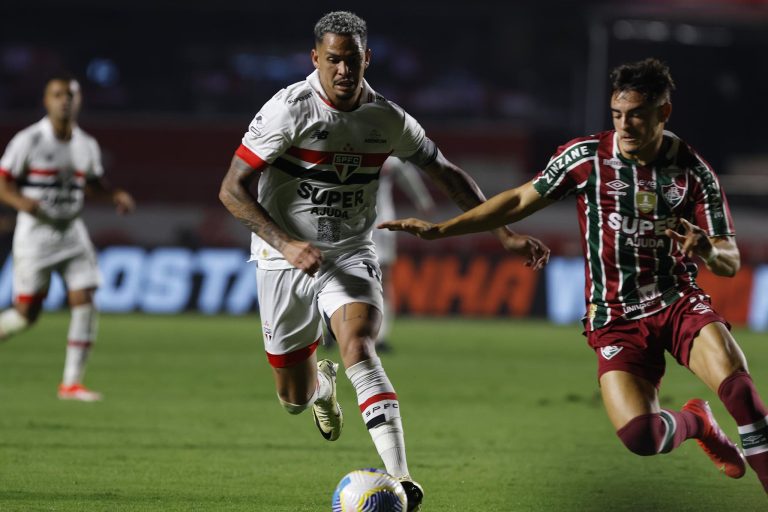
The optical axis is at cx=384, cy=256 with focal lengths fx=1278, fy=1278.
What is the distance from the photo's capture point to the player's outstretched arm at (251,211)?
565 centimetres

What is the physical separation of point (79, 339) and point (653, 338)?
5.47m

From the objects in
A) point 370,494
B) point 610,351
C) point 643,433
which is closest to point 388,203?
point 610,351

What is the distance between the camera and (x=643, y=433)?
5465 mm

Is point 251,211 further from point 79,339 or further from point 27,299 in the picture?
point 27,299

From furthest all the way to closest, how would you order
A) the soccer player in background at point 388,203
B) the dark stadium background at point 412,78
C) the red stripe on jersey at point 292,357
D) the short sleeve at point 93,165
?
1. the dark stadium background at point 412,78
2. the soccer player in background at point 388,203
3. the short sleeve at point 93,165
4. the red stripe on jersey at point 292,357

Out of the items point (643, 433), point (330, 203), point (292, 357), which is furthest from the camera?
point (292, 357)

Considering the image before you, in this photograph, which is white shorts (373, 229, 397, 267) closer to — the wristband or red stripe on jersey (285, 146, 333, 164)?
red stripe on jersey (285, 146, 333, 164)

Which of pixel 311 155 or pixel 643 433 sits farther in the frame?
pixel 311 155

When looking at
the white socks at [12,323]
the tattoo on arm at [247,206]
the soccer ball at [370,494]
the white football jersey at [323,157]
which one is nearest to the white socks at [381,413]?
the soccer ball at [370,494]

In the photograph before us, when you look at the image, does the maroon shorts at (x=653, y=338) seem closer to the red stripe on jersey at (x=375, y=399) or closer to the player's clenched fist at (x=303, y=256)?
the red stripe on jersey at (x=375, y=399)

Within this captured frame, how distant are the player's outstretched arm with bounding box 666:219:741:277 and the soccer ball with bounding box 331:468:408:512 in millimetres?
1516

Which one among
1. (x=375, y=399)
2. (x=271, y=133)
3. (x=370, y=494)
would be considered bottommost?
(x=370, y=494)

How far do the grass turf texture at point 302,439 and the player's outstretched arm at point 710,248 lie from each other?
136 centimetres

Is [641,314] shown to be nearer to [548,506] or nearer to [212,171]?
[548,506]
